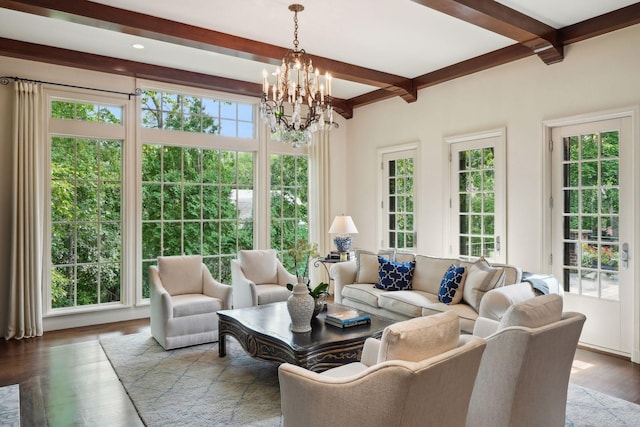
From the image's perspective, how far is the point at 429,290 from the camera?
4883mm

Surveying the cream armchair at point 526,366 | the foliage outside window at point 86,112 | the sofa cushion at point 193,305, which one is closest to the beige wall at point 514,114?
the cream armchair at point 526,366

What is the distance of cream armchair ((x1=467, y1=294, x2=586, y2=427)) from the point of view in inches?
88.3

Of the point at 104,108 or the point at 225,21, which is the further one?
the point at 104,108

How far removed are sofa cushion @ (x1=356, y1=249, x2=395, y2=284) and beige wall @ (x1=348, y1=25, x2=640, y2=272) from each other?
776 mm

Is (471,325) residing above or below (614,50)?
below

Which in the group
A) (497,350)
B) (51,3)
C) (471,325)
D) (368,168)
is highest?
(51,3)

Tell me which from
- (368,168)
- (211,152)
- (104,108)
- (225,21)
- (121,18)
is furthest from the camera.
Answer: (368,168)

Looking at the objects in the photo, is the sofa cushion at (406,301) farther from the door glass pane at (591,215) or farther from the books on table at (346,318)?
the door glass pane at (591,215)

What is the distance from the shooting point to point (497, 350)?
7.57ft

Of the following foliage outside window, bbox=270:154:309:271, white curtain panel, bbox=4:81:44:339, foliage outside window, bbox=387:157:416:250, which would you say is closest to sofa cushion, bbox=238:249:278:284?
foliage outside window, bbox=270:154:309:271

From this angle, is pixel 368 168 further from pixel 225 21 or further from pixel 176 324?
pixel 176 324

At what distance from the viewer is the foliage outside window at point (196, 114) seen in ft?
18.9

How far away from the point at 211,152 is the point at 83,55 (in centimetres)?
189

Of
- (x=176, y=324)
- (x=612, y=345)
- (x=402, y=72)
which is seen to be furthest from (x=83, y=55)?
(x=612, y=345)
